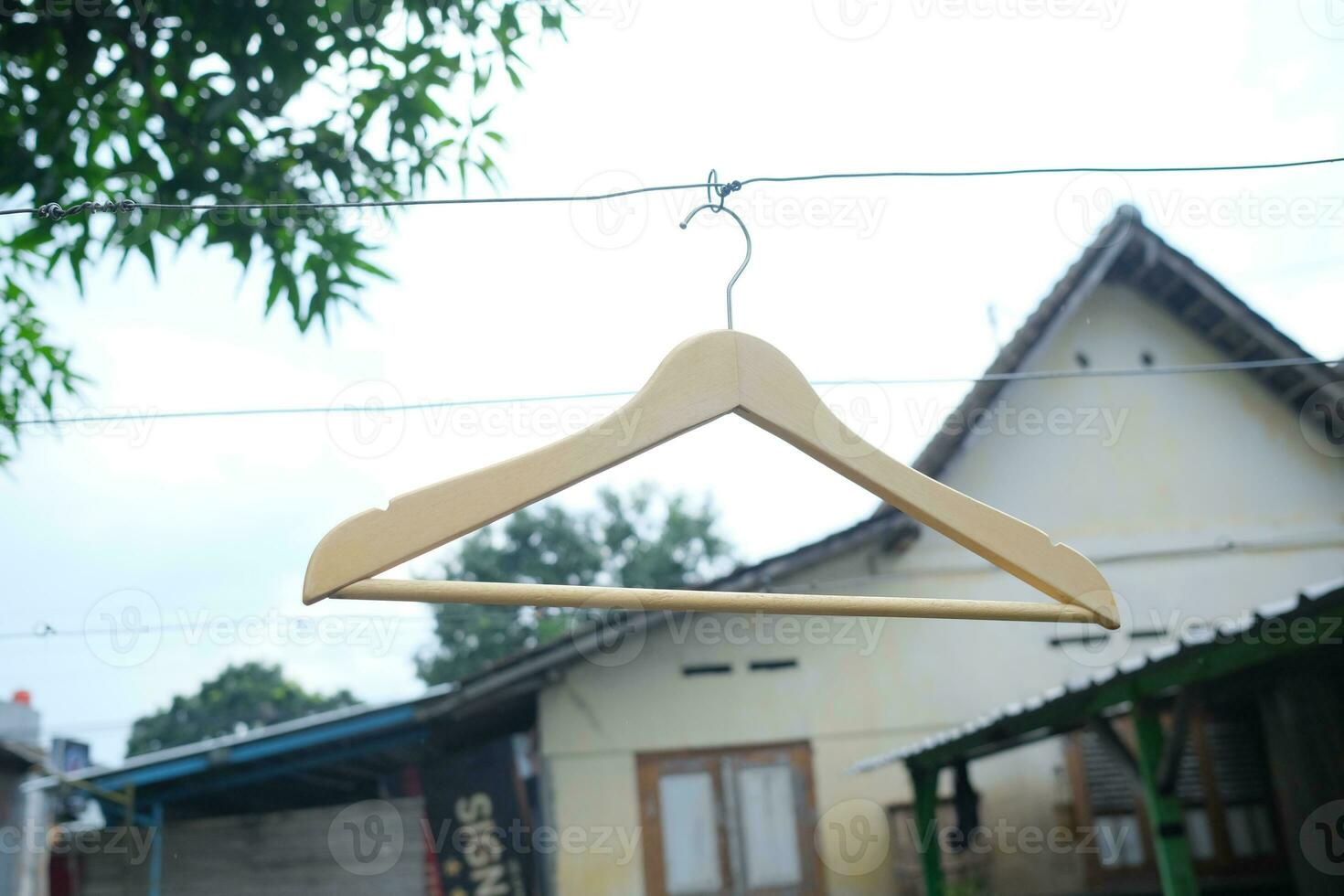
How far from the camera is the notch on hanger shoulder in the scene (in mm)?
1614

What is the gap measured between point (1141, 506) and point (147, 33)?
7.04m

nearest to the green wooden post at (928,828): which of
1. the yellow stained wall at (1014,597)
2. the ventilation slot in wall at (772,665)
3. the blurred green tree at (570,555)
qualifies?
the yellow stained wall at (1014,597)

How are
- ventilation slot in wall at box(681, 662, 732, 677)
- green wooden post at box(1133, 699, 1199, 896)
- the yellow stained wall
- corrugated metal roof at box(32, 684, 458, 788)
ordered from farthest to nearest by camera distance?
ventilation slot in wall at box(681, 662, 732, 677) < the yellow stained wall < corrugated metal roof at box(32, 684, 458, 788) < green wooden post at box(1133, 699, 1199, 896)

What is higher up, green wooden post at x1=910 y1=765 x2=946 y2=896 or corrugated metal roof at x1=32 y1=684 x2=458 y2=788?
corrugated metal roof at x1=32 y1=684 x2=458 y2=788

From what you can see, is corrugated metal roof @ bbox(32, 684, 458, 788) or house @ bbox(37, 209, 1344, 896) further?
house @ bbox(37, 209, 1344, 896)

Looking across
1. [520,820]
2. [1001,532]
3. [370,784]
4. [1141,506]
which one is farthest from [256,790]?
[1001,532]

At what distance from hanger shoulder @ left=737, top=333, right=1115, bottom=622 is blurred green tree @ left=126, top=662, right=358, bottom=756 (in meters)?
23.8

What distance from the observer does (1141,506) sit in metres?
8.32

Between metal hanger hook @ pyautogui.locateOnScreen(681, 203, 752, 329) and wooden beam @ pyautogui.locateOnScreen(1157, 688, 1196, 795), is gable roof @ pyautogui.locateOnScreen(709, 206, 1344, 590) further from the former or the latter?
metal hanger hook @ pyautogui.locateOnScreen(681, 203, 752, 329)

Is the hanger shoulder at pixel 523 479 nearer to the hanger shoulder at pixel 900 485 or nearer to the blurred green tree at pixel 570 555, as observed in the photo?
the hanger shoulder at pixel 900 485

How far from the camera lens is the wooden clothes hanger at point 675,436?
1615mm

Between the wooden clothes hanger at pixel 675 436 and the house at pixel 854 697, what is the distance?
4.82 meters

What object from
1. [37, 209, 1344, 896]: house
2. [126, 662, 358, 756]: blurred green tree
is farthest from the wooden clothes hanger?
[126, 662, 358, 756]: blurred green tree

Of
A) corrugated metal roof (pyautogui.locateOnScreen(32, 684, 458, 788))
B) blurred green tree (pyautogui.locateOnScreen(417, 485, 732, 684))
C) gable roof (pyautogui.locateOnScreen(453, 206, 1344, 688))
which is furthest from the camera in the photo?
blurred green tree (pyautogui.locateOnScreen(417, 485, 732, 684))
